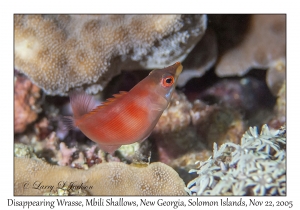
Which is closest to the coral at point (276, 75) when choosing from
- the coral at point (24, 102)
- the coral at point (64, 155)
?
the coral at point (64, 155)

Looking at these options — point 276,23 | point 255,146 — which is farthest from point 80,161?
point 276,23

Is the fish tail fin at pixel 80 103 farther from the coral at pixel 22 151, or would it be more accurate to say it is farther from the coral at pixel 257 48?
the coral at pixel 257 48

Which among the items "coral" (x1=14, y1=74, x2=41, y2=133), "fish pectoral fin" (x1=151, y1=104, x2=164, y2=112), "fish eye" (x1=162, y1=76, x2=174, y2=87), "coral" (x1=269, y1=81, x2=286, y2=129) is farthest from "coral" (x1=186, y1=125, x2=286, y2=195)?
"coral" (x1=14, y1=74, x2=41, y2=133)

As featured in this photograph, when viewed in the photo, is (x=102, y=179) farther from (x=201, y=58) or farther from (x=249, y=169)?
(x=201, y=58)

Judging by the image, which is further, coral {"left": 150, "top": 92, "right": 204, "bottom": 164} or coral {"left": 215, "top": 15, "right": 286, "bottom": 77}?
coral {"left": 215, "top": 15, "right": 286, "bottom": 77}

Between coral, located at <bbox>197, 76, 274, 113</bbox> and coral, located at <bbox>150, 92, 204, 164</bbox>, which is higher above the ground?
Answer: coral, located at <bbox>197, 76, 274, 113</bbox>

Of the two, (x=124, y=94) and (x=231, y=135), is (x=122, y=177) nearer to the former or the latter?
(x=124, y=94)

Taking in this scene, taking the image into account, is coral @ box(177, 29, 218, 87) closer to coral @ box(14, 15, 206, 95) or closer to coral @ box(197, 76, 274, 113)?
coral @ box(197, 76, 274, 113)
